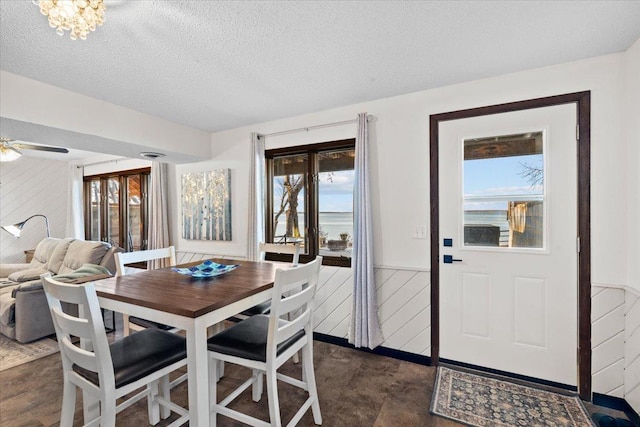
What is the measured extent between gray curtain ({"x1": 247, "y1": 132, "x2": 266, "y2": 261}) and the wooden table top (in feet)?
3.78

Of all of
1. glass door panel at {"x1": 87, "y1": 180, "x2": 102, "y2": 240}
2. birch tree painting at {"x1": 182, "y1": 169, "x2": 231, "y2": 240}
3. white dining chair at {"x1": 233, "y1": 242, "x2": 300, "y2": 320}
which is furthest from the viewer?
glass door panel at {"x1": 87, "y1": 180, "x2": 102, "y2": 240}

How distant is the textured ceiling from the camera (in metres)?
1.52

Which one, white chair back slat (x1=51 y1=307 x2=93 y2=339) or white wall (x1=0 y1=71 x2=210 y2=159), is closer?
white chair back slat (x1=51 y1=307 x2=93 y2=339)

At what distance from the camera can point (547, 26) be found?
5.42 feet

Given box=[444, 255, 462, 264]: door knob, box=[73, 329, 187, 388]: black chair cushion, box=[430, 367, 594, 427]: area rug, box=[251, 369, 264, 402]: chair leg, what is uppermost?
box=[444, 255, 462, 264]: door knob

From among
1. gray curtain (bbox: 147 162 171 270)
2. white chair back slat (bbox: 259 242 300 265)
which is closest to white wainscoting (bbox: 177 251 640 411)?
white chair back slat (bbox: 259 242 300 265)

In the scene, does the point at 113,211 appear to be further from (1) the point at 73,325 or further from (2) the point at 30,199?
(1) the point at 73,325

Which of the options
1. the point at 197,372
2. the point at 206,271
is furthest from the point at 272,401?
the point at 206,271

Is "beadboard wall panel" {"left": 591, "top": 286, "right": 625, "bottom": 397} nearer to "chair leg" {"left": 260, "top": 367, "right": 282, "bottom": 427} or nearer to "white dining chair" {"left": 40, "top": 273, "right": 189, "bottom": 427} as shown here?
"chair leg" {"left": 260, "top": 367, "right": 282, "bottom": 427}

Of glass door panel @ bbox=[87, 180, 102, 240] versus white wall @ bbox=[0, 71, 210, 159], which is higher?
white wall @ bbox=[0, 71, 210, 159]

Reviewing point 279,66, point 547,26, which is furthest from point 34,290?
point 547,26

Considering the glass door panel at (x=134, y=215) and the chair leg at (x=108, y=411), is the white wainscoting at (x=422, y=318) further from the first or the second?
the chair leg at (x=108, y=411)

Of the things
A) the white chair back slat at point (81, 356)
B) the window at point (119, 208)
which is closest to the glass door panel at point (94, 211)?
the window at point (119, 208)

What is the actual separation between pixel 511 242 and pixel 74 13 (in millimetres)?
2973
